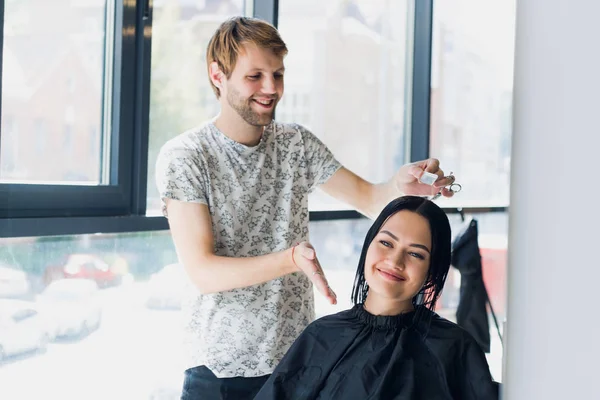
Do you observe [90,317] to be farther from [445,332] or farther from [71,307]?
[445,332]

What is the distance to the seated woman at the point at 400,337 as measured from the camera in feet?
4.23

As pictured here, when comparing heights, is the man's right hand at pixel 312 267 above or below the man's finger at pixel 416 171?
below

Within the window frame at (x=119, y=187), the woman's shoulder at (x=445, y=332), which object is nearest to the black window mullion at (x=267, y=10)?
the window frame at (x=119, y=187)

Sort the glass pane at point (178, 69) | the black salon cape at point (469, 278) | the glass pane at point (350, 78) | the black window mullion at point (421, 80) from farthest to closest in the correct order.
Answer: the black window mullion at point (421, 80) → the glass pane at point (350, 78) → the black salon cape at point (469, 278) → the glass pane at point (178, 69)

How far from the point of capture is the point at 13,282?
191 centimetres

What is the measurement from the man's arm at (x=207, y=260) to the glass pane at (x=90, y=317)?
0.59 meters

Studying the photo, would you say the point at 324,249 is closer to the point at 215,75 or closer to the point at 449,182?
the point at 215,75

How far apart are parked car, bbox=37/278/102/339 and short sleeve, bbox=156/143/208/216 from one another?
649 millimetres

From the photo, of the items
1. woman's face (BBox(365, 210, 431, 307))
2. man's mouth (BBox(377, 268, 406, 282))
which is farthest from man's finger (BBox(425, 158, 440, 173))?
man's mouth (BBox(377, 268, 406, 282))

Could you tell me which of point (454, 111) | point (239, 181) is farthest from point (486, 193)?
point (239, 181)

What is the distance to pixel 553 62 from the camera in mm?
298

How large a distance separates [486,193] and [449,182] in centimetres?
246

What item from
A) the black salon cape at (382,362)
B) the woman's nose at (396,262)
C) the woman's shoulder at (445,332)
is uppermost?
the woman's nose at (396,262)

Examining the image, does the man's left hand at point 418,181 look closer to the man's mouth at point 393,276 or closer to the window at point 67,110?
the man's mouth at point 393,276
